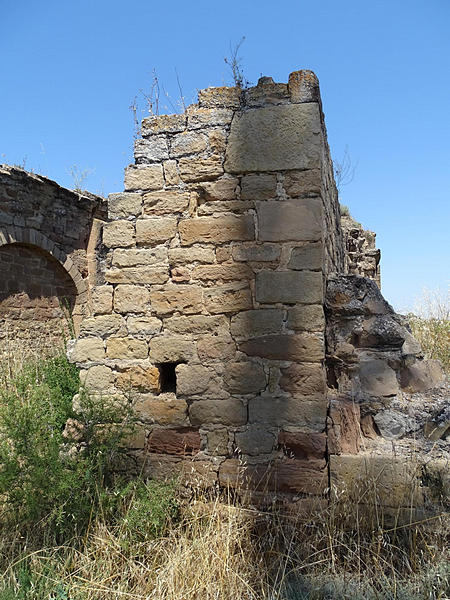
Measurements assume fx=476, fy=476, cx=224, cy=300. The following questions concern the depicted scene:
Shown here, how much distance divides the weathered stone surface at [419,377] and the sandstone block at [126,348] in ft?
6.03

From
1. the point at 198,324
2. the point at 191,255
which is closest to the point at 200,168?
the point at 191,255

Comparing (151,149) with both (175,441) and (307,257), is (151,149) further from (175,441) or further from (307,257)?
(175,441)

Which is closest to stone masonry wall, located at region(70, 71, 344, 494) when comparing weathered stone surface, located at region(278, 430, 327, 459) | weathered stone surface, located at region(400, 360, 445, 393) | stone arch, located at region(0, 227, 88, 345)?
weathered stone surface, located at region(278, 430, 327, 459)

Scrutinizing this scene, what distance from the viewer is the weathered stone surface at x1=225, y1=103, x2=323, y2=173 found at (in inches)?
121

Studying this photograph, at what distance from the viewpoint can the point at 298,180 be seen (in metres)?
3.10

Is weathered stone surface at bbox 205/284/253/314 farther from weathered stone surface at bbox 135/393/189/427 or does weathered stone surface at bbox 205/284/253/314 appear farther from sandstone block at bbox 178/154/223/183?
sandstone block at bbox 178/154/223/183

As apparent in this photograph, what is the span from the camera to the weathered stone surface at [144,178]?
334 cm

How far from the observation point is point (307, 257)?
3.03m

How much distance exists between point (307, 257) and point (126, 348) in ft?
4.48

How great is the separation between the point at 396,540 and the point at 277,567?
0.70m

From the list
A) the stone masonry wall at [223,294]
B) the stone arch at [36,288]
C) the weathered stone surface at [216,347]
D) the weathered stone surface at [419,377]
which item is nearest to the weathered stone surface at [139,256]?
the stone masonry wall at [223,294]

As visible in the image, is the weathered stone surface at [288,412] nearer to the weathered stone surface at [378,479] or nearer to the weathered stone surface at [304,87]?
the weathered stone surface at [378,479]

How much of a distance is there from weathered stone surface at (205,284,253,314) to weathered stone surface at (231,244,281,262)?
0.19 meters

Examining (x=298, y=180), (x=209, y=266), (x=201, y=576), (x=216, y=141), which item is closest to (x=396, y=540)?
(x=201, y=576)
